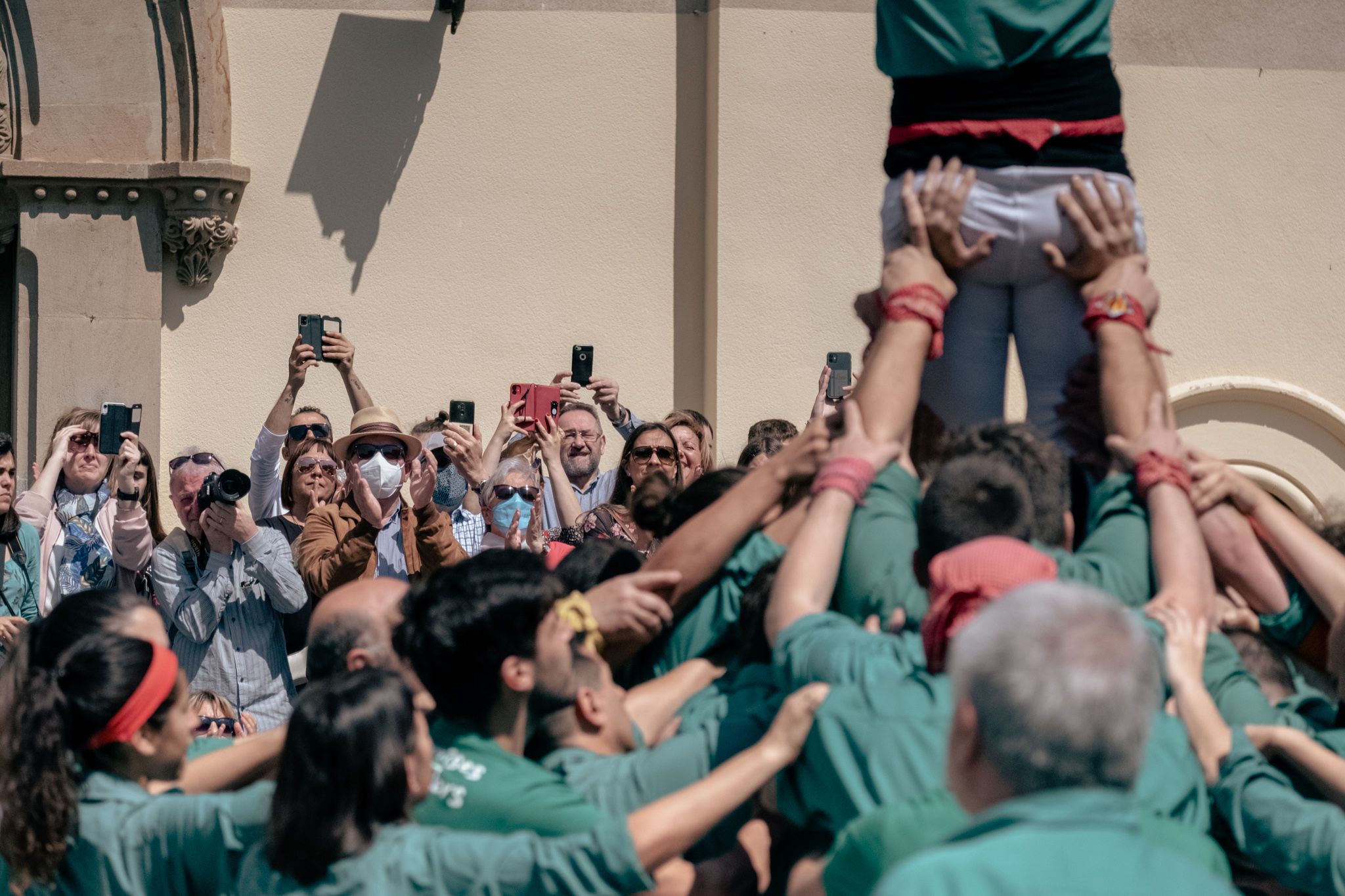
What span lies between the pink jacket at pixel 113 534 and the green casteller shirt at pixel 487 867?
108 inches

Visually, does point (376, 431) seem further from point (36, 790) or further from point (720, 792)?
point (720, 792)

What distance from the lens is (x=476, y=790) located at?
219 centimetres

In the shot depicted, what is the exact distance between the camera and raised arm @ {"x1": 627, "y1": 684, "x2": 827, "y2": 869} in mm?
1985

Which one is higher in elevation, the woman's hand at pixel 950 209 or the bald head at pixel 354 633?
the woman's hand at pixel 950 209

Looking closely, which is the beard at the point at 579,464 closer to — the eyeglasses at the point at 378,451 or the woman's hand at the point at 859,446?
the eyeglasses at the point at 378,451

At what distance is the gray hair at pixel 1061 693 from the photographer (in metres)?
1.39

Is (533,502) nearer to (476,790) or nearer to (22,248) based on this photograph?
(476,790)

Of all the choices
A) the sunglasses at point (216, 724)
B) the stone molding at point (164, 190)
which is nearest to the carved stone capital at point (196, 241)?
the stone molding at point (164, 190)

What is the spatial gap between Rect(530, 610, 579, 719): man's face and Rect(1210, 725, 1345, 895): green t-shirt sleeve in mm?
1023

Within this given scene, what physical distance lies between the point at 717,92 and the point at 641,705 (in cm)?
510

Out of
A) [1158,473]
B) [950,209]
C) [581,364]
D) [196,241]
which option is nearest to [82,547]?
[581,364]

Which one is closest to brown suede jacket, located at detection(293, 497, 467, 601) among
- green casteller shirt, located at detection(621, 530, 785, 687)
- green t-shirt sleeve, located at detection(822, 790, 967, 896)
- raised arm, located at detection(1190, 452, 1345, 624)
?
green casteller shirt, located at detection(621, 530, 785, 687)

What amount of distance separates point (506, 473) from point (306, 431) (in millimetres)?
1010

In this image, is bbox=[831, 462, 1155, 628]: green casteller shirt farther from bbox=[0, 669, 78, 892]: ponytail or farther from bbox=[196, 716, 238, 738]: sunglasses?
bbox=[196, 716, 238, 738]: sunglasses
